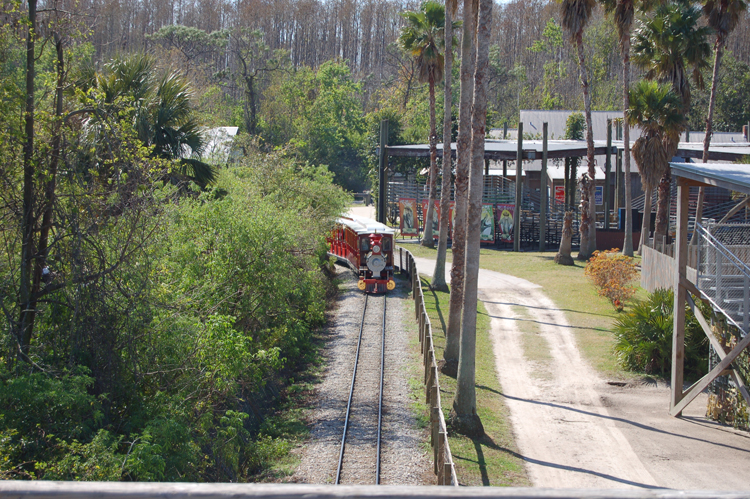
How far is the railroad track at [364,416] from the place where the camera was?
36.4 ft

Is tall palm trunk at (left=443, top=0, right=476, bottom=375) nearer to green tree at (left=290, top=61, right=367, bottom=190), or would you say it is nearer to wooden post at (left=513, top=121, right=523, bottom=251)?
wooden post at (left=513, top=121, right=523, bottom=251)

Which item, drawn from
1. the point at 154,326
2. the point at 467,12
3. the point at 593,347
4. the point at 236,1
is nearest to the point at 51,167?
the point at 154,326

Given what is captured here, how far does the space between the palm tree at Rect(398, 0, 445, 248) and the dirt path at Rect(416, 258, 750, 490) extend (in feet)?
59.5

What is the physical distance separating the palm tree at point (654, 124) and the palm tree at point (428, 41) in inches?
405

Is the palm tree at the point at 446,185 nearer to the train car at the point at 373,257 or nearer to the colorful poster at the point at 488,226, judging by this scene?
the train car at the point at 373,257

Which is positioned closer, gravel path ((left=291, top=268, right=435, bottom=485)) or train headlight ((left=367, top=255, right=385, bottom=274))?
gravel path ((left=291, top=268, right=435, bottom=485))

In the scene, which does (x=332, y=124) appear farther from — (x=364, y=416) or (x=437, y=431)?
(x=437, y=431)

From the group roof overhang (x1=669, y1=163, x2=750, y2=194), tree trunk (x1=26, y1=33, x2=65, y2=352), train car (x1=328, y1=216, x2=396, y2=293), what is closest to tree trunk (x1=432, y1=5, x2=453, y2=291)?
train car (x1=328, y1=216, x2=396, y2=293)

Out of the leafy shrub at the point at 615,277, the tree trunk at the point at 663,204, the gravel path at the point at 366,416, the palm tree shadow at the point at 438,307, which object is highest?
the tree trunk at the point at 663,204

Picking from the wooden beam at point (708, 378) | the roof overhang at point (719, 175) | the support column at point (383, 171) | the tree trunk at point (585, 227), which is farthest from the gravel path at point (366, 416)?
the support column at point (383, 171)

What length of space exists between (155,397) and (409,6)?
117530mm

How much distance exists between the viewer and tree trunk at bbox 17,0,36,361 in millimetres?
7648

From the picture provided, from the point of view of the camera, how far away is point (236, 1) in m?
113

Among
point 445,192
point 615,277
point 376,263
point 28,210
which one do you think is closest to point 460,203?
point 445,192
